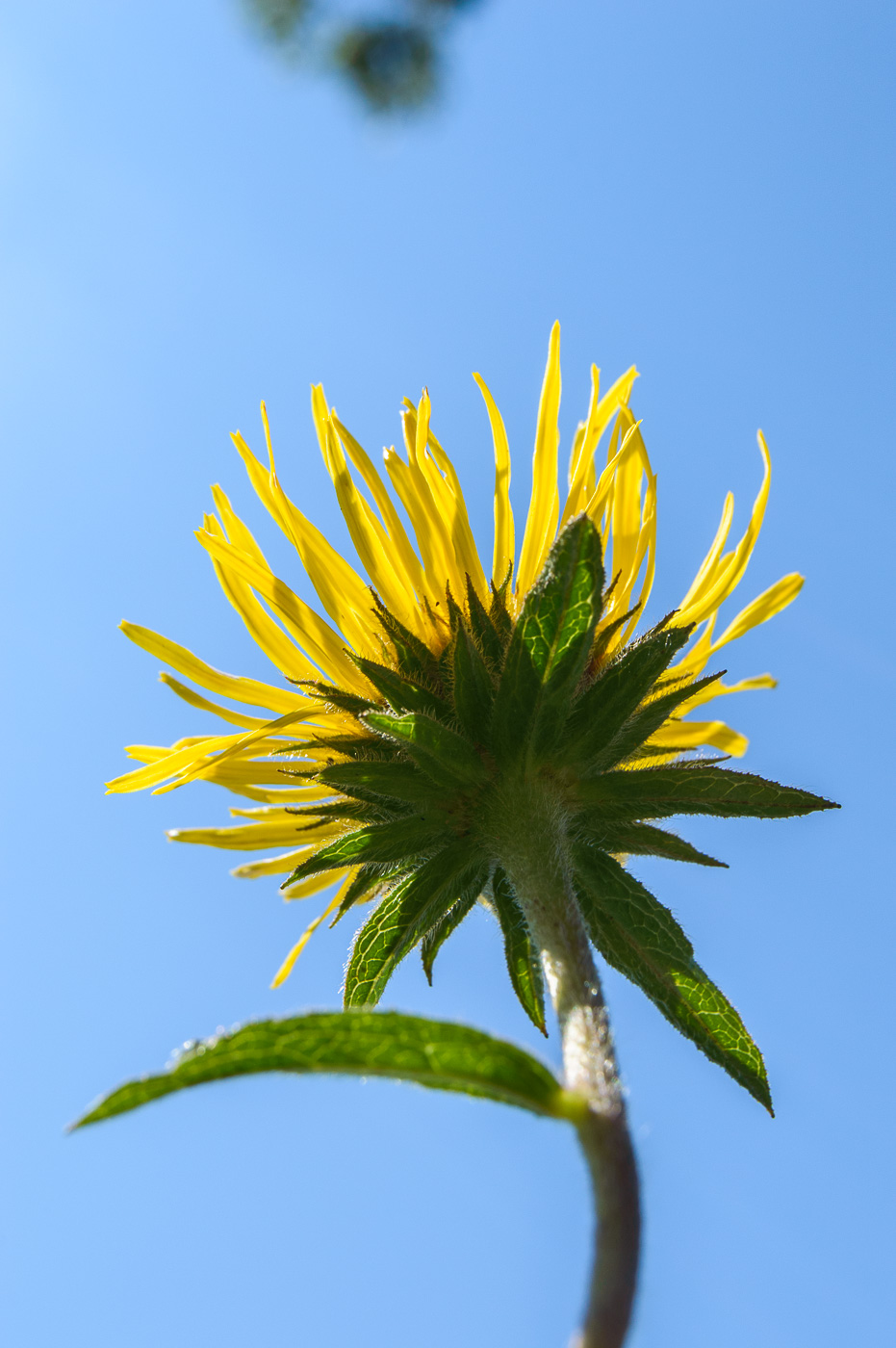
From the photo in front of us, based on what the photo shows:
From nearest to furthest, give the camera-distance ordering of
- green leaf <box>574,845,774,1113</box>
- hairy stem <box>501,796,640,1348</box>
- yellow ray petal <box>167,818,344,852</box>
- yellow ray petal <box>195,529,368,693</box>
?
hairy stem <box>501,796,640,1348</box>, green leaf <box>574,845,774,1113</box>, yellow ray petal <box>195,529,368,693</box>, yellow ray petal <box>167,818,344,852</box>

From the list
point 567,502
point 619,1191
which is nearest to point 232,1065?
point 619,1191

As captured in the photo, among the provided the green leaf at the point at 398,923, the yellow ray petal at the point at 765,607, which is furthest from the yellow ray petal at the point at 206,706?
the yellow ray petal at the point at 765,607

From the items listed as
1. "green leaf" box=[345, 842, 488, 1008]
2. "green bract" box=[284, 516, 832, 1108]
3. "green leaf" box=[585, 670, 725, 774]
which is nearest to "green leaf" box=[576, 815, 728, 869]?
"green bract" box=[284, 516, 832, 1108]

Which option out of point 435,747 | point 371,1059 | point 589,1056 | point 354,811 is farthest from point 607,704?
point 371,1059

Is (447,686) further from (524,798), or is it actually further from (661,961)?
(661,961)

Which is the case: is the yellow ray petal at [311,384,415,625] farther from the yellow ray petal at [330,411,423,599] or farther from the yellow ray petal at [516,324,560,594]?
the yellow ray petal at [516,324,560,594]
